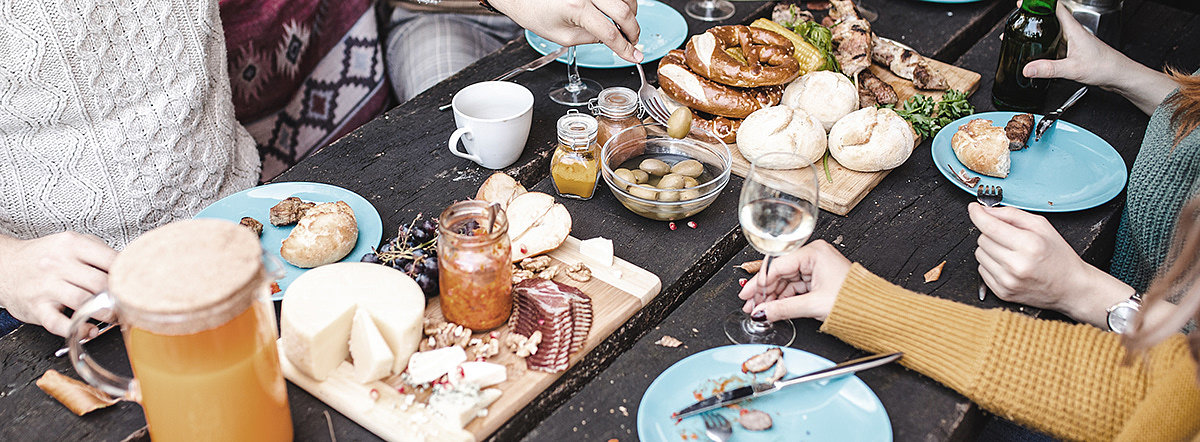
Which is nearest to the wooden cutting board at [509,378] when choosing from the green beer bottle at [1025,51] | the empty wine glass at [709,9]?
the green beer bottle at [1025,51]

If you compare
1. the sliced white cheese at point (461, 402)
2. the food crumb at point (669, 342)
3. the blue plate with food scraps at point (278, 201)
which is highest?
the sliced white cheese at point (461, 402)

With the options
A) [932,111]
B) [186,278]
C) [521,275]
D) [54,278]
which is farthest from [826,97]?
[54,278]

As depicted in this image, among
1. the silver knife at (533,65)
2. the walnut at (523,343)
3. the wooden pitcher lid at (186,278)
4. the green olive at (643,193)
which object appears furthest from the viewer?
the silver knife at (533,65)

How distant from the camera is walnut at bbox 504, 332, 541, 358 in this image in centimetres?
113

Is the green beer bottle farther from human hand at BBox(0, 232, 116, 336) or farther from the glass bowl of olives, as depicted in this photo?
human hand at BBox(0, 232, 116, 336)

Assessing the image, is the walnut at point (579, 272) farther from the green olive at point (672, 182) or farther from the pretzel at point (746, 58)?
the pretzel at point (746, 58)

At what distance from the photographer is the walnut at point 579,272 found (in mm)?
1275

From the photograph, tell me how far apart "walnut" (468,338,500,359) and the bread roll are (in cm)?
96

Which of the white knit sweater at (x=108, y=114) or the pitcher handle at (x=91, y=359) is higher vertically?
the pitcher handle at (x=91, y=359)

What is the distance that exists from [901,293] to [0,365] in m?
1.25

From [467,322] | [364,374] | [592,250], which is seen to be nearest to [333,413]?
[364,374]

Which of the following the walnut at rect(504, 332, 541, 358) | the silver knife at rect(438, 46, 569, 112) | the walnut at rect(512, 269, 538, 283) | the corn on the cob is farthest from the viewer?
the silver knife at rect(438, 46, 569, 112)

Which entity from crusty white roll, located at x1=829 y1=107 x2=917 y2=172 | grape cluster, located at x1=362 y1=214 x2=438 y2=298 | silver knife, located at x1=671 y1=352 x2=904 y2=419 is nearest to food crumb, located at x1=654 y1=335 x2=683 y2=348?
silver knife, located at x1=671 y1=352 x2=904 y2=419

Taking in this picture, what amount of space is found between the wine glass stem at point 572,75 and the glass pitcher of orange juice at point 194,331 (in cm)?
103
